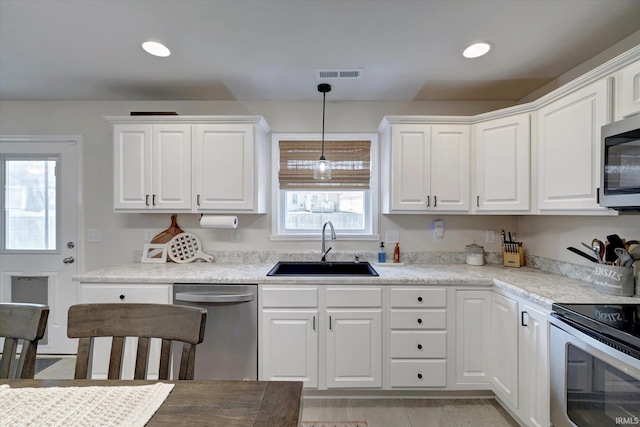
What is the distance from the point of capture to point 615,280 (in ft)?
5.31

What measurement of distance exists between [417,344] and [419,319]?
0.60 ft

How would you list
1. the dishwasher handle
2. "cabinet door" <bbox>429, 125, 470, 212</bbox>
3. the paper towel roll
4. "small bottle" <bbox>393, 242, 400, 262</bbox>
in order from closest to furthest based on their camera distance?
the dishwasher handle < "cabinet door" <bbox>429, 125, 470, 212</bbox> < the paper towel roll < "small bottle" <bbox>393, 242, 400, 262</bbox>

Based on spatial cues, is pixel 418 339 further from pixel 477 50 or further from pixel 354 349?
pixel 477 50

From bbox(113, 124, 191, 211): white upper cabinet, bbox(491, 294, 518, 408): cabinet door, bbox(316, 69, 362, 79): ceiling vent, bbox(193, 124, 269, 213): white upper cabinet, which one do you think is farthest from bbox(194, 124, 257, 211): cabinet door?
bbox(491, 294, 518, 408): cabinet door

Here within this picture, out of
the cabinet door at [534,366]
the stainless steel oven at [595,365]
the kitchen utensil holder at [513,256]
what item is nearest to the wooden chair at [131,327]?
the stainless steel oven at [595,365]

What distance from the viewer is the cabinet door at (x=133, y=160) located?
245 cm

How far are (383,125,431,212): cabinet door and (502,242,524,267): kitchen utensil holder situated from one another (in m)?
0.85

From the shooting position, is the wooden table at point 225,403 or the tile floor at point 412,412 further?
the tile floor at point 412,412

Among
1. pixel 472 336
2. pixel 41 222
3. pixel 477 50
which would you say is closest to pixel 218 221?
pixel 41 222

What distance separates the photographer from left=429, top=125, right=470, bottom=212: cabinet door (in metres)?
2.43

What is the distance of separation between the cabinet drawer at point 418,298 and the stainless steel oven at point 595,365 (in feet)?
2.22

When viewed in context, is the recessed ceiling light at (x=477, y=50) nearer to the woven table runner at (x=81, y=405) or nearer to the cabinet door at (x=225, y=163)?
the cabinet door at (x=225, y=163)

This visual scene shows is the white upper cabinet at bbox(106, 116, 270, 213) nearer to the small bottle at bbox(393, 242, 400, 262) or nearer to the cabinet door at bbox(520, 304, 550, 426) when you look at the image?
the small bottle at bbox(393, 242, 400, 262)

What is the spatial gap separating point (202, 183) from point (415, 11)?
1.95 meters
